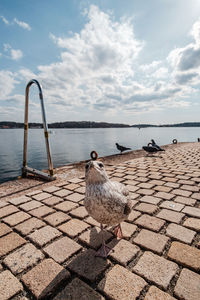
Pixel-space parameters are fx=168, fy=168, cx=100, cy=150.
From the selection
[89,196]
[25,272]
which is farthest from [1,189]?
[89,196]

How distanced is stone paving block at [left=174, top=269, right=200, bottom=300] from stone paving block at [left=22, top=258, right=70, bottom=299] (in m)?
1.08

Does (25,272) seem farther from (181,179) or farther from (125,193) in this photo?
(181,179)

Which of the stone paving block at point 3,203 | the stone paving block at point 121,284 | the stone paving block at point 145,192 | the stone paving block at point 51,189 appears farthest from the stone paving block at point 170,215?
the stone paving block at point 3,203

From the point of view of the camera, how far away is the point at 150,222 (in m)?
2.62

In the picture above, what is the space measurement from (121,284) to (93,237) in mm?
769

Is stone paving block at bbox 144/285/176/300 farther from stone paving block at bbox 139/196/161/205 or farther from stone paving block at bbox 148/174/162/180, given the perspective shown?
stone paving block at bbox 148/174/162/180

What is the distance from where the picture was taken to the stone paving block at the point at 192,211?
9.17 feet

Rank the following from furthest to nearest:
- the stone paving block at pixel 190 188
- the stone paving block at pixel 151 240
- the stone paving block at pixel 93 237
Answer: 1. the stone paving block at pixel 190 188
2. the stone paving block at pixel 93 237
3. the stone paving block at pixel 151 240

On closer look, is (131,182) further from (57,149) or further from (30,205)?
(57,149)

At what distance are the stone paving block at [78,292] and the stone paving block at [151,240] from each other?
0.84 meters

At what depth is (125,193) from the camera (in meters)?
2.21

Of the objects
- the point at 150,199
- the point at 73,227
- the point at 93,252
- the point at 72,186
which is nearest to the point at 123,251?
the point at 93,252

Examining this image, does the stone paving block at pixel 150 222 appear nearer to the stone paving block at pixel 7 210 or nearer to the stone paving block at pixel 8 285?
the stone paving block at pixel 8 285

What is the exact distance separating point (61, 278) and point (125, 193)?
1.14 metres
